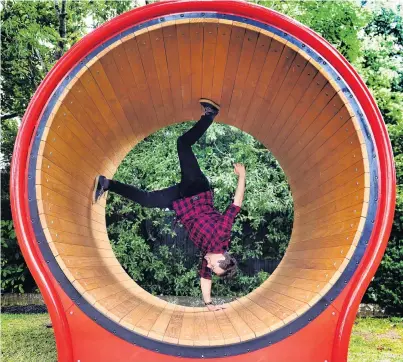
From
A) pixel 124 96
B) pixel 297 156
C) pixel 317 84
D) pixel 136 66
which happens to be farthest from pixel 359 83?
pixel 124 96

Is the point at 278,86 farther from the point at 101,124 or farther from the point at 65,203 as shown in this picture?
the point at 65,203

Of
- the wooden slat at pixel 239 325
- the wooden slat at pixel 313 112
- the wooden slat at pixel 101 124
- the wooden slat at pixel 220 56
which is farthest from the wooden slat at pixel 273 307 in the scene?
the wooden slat at pixel 101 124

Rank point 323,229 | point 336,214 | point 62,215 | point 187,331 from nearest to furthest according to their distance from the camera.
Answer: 1. point 187,331
2. point 62,215
3. point 336,214
4. point 323,229

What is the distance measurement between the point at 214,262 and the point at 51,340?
236 cm

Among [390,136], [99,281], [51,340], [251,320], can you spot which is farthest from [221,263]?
[390,136]

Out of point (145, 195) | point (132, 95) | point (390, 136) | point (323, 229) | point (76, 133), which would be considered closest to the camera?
point (76, 133)

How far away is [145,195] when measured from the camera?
470 centimetres

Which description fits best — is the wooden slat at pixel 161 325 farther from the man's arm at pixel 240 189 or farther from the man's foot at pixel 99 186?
the man's foot at pixel 99 186

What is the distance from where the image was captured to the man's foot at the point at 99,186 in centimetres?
455

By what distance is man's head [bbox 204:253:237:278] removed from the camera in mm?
4250

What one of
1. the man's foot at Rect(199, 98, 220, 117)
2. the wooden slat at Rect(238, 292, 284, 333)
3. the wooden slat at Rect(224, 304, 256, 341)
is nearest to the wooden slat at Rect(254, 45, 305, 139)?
the man's foot at Rect(199, 98, 220, 117)

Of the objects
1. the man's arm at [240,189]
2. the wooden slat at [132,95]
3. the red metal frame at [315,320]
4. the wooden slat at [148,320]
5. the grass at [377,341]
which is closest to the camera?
the red metal frame at [315,320]

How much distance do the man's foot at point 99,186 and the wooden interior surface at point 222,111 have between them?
7 cm

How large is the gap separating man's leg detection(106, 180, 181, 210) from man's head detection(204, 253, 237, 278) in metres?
0.75
